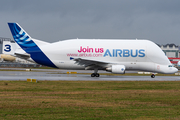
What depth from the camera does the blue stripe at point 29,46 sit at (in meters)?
40.3

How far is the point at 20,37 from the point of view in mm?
41344

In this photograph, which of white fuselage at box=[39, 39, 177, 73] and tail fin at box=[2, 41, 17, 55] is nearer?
white fuselage at box=[39, 39, 177, 73]

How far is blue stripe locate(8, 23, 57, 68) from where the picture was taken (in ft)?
132

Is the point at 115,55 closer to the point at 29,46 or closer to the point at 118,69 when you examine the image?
the point at 118,69

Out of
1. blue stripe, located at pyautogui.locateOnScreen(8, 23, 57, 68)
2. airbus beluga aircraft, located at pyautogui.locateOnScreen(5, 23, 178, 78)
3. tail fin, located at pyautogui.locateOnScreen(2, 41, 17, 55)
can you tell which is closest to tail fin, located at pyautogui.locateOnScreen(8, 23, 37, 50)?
blue stripe, located at pyautogui.locateOnScreen(8, 23, 57, 68)

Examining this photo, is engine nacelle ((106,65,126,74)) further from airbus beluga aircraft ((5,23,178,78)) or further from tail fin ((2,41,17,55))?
tail fin ((2,41,17,55))

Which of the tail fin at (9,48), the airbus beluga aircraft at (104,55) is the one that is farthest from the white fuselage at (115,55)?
the tail fin at (9,48)

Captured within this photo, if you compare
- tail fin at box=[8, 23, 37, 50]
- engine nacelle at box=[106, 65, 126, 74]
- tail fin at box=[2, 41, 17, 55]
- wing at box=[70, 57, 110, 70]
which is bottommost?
engine nacelle at box=[106, 65, 126, 74]

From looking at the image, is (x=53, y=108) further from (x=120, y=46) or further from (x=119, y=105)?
(x=120, y=46)

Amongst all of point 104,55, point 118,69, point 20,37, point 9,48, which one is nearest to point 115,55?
point 104,55

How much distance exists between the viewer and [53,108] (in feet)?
46.5

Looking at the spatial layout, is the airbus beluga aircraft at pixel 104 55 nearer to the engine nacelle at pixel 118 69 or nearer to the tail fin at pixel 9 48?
the engine nacelle at pixel 118 69

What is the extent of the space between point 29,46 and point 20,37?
2.19 m

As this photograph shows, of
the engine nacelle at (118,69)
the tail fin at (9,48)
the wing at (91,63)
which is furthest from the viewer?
the tail fin at (9,48)
